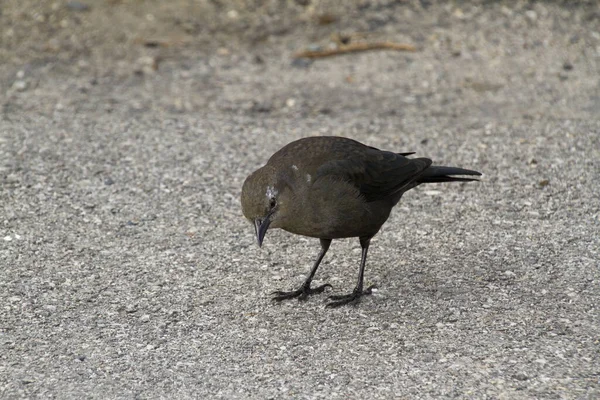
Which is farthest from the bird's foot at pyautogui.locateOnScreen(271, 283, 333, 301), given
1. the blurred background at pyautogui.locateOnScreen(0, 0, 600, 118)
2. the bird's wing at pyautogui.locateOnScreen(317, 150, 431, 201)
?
the blurred background at pyautogui.locateOnScreen(0, 0, 600, 118)

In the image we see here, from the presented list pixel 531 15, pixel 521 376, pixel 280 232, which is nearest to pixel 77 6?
pixel 280 232

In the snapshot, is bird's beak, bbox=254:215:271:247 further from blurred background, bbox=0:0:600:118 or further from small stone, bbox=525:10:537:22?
small stone, bbox=525:10:537:22

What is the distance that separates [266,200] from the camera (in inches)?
186


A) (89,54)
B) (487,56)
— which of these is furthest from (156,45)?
(487,56)

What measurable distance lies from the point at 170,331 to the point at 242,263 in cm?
99

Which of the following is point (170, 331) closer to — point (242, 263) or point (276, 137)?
point (242, 263)

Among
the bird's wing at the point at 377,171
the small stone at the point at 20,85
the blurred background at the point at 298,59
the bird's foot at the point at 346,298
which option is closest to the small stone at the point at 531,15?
the blurred background at the point at 298,59

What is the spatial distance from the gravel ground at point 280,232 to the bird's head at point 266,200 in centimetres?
58

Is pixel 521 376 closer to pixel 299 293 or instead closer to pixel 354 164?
pixel 299 293

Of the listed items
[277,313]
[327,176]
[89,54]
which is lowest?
[89,54]

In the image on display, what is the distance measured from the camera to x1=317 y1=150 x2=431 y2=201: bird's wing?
5.05m

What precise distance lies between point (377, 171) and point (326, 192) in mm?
482

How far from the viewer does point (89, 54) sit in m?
9.45

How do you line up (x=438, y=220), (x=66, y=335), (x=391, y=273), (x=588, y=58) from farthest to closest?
(x=588, y=58), (x=438, y=220), (x=391, y=273), (x=66, y=335)
